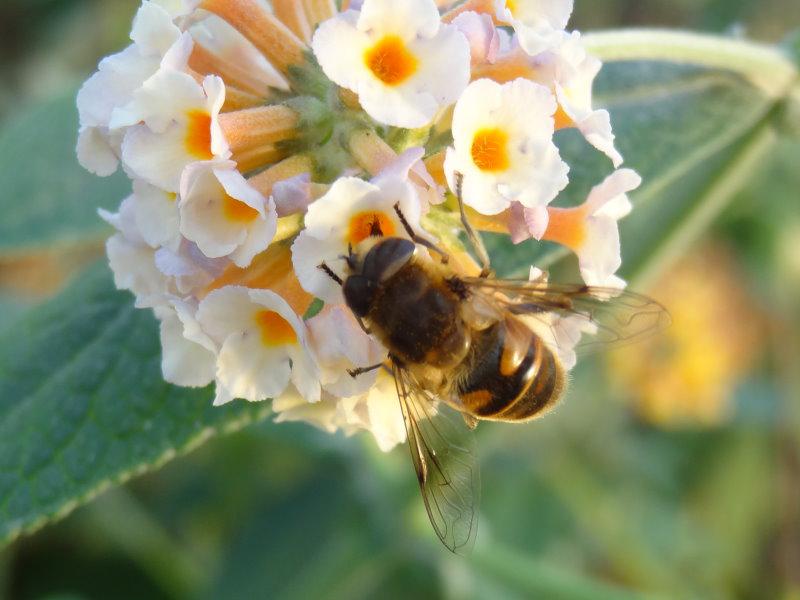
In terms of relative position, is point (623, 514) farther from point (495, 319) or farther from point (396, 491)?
point (495, 319)

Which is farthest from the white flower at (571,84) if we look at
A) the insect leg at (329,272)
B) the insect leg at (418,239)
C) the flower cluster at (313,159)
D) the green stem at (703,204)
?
the green stem at (703,204)

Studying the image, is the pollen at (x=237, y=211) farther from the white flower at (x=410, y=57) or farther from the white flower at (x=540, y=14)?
the white flower at (x=540, y=14)

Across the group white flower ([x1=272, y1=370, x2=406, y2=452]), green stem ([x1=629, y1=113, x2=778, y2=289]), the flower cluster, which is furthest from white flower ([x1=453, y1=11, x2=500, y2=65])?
green stem ([x1=629, y1=113, x2=778, y2=289])

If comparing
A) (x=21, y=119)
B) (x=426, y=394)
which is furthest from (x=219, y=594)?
(x=426, y=394)

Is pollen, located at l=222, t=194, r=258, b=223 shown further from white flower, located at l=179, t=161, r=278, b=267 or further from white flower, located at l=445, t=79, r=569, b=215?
white flower, located at l=445, t=79, r=569, b=215

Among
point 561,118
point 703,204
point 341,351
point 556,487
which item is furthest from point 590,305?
point 556,487

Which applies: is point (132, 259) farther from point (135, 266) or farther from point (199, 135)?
point (199, 135)
